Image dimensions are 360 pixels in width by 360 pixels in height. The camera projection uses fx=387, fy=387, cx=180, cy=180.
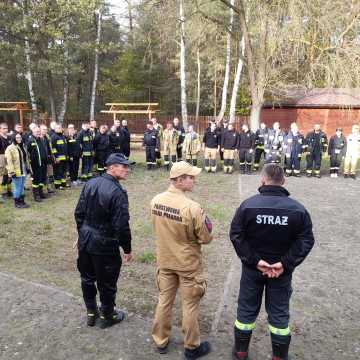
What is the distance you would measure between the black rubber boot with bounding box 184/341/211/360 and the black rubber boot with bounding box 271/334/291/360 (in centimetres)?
64

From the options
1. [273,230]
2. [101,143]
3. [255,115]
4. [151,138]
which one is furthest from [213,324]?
[255,115]

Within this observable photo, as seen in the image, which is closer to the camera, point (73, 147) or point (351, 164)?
point (73, 147)

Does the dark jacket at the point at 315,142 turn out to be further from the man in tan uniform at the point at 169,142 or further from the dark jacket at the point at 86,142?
the dark jacket at the point at 86,142

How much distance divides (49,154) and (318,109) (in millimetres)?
19268

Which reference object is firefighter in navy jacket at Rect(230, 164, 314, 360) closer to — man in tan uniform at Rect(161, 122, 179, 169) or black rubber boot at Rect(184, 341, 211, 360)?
black rubber boot at Rect(184, 341, 211, 360)

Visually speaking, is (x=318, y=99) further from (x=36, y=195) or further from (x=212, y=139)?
(x=36, y=195)

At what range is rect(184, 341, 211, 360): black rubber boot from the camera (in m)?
3.63

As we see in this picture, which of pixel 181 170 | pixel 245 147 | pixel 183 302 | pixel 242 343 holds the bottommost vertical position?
pixel 242 343

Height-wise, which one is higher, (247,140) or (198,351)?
(247,140)

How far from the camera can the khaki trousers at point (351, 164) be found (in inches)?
523

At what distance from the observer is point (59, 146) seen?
10.8m

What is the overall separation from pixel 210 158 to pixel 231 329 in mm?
10462

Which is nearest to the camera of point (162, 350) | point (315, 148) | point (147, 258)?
point (162, 350)

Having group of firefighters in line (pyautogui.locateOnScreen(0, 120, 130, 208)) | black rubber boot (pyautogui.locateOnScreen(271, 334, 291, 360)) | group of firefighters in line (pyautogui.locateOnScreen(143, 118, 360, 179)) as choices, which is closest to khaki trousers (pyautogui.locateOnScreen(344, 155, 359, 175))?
group of firefighters in line (pyautogui.locateOnScreen(143, 118, 360, 179))
